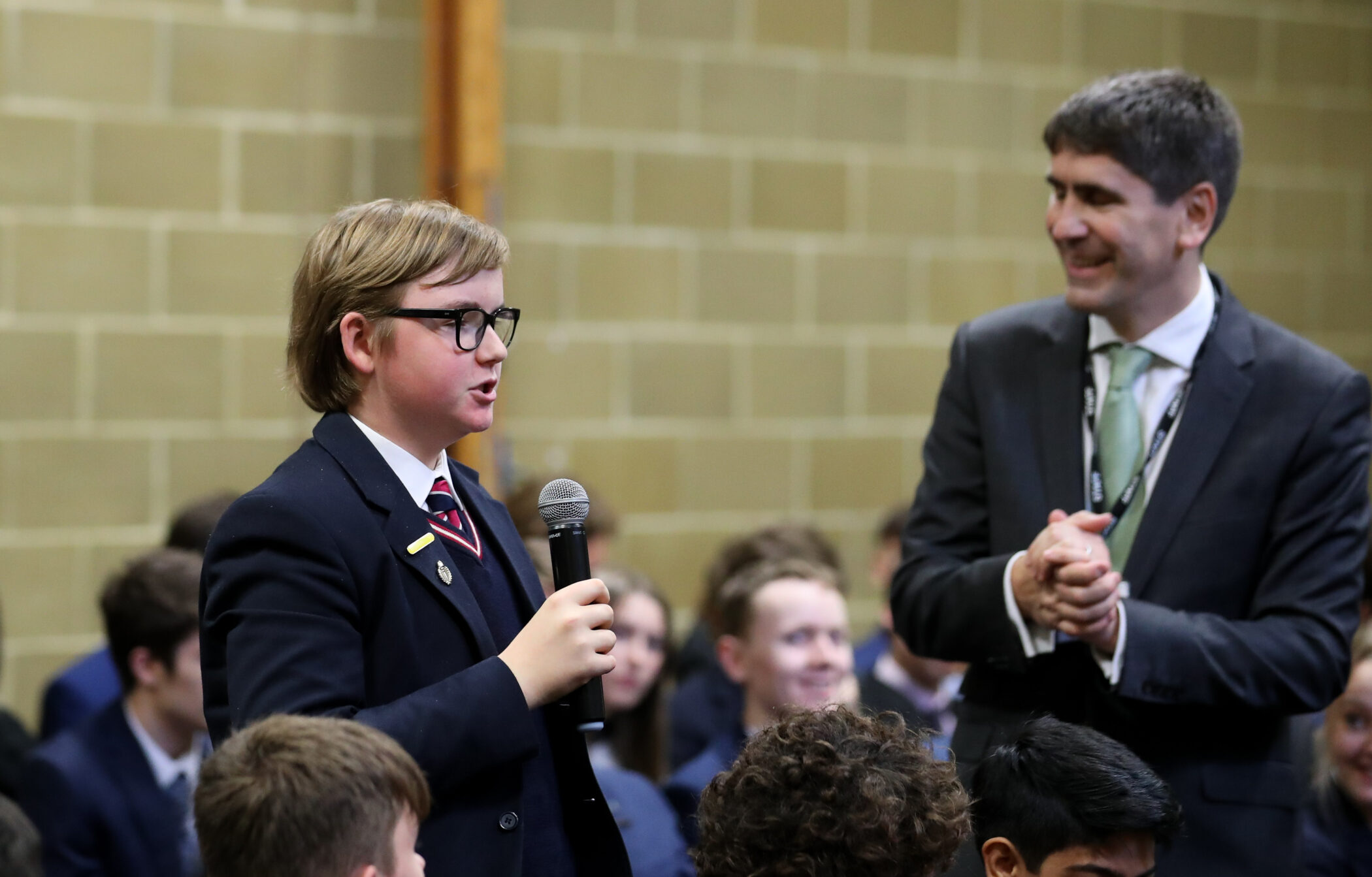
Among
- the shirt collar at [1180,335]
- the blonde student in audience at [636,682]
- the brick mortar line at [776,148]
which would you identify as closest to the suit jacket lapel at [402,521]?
the shirt collar at [1180,335]

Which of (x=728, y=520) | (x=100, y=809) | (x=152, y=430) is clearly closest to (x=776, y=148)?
(x=728, y=520)

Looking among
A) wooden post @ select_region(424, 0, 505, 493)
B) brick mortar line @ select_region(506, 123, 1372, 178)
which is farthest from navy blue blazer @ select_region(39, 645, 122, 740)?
brick mortar line @ select_region(506, 123, 1372, 178)

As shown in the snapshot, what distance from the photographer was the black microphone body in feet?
5.62

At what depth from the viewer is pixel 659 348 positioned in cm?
538

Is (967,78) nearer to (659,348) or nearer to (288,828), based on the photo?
(659,348)

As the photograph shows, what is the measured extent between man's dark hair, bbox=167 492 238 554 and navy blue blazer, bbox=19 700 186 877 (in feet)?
2.08

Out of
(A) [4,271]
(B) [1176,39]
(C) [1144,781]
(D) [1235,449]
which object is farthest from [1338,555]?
(B) [1176,39]

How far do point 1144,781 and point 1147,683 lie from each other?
0.17 metres

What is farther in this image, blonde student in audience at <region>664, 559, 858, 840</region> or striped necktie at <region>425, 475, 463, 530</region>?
blonde student in audience at <region>664, 559, 858, 840</region>

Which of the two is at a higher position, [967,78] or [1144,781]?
[967,78]

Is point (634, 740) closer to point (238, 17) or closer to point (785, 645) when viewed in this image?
point (785, 645)

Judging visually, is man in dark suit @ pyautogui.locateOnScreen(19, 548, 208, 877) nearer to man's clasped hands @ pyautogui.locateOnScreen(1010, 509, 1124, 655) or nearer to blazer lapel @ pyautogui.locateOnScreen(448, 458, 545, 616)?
blazer lapel @ pyautogui.locateOnScreen(448, 458, 545, 616)

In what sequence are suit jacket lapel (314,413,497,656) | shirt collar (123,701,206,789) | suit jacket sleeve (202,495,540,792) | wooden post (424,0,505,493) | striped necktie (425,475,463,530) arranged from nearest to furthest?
suit jacket sleeve (202,495,540,792) → suit jacket lapel (314,413,497,656) → striped necktie (425,475,463,530) → shirt collar (123,701,206,789) → wooden post (424,0,505,493)

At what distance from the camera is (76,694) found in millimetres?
4055
